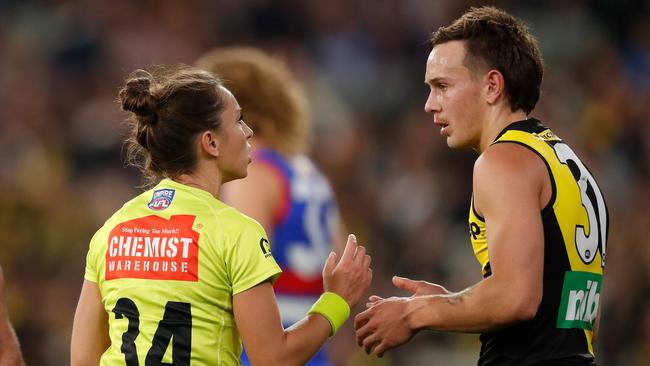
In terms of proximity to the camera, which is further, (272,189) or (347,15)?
(347,15)

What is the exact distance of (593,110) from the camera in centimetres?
974

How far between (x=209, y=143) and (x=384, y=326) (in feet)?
2.72

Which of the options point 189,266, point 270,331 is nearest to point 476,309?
point 270,331

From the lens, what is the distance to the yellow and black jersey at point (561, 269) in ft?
11.5

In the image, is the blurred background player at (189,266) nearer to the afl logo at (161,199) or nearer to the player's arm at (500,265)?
the afl logo at (161,199)

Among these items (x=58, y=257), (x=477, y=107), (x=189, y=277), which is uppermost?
(x=477, y=107)

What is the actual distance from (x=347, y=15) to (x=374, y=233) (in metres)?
2.50

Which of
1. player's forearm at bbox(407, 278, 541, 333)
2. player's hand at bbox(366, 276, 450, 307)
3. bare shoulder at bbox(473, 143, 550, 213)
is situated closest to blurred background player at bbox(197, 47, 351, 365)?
player's hand at bbox(366, 276, 450, 307)

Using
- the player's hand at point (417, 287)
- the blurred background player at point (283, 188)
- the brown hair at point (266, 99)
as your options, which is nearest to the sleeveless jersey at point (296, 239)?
the blurred background player at point (283, 188)

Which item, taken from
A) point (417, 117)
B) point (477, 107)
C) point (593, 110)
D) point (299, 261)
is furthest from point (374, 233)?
point (477, 107)

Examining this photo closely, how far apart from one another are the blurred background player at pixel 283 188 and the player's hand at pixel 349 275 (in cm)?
127

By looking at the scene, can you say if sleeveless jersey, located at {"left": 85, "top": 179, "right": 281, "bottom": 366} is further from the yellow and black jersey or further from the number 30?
the number 30

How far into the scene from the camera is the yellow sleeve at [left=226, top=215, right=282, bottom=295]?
3285mm

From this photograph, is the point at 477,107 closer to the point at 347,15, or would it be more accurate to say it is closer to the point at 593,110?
the point at 593,110
